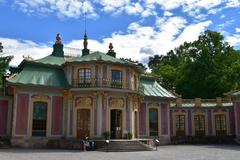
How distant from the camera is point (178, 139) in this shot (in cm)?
3291

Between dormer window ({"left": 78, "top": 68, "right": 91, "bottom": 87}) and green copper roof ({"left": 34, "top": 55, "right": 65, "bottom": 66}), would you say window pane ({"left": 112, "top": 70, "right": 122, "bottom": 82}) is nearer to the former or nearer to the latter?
dormer window ({"left": 78, "top": 68, "right": 91, "bottom": 87})

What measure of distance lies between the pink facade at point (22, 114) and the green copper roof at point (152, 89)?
10850mm

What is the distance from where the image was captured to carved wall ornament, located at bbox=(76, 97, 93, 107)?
24.7 metres

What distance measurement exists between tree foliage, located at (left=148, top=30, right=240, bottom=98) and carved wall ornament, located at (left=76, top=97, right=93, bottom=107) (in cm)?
2001

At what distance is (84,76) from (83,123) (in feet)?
12.1

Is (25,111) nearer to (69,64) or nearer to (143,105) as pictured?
(69,64)

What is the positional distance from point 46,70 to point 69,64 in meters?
2.08

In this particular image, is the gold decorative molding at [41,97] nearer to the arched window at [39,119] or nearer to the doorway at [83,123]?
the arched window at [39,119]

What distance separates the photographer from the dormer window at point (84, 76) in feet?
82.3

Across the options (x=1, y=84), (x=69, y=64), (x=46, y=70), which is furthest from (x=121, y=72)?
(x=1, y=84)

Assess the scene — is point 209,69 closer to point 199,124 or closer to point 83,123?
point 199,124

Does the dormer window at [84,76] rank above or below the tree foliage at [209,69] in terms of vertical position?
below

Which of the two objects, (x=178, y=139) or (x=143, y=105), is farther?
(x=178, y=139)

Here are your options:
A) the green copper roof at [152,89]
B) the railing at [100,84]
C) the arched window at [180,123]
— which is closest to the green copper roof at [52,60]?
the railing at [100,84]
